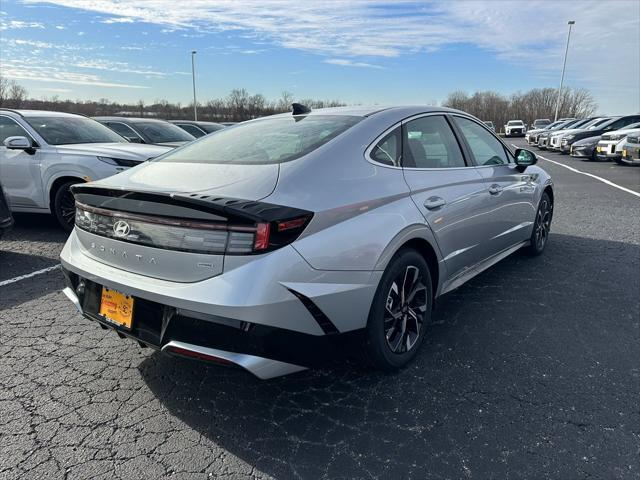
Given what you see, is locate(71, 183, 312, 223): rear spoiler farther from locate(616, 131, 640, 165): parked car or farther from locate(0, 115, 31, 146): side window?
locate(616, 131, 640, 165): parked car

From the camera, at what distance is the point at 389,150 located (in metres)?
3.05

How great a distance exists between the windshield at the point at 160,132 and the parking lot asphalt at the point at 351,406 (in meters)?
6.80

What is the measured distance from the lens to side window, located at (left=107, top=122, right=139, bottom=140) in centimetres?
1033

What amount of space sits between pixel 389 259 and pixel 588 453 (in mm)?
1335

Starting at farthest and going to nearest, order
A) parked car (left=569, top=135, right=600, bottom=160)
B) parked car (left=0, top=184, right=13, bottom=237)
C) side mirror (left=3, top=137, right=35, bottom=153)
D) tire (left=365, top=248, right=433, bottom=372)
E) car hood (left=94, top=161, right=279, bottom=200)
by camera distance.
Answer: parked car (left=569, top=135, right=600, bottom=160) < side mirror (left=3, top=137, right=35, bottom=153) < parked car (left=0, top=184, right=13, bottom=237) < tire (left=365, top=248, right=433, bottom=372) < car hood (left=94, top=161, right=279, bottom=200)

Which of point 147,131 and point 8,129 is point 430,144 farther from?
point 147,131

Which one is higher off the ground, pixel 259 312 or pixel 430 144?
pixel 430 144

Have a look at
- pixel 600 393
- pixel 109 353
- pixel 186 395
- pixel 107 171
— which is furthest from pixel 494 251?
pixel 107 171

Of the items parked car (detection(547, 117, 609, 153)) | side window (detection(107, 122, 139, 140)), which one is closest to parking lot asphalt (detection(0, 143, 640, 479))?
side window (detection(107, 122, 139, 140))

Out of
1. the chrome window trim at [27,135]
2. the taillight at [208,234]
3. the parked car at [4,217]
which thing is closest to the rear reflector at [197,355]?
the taillight at [208,234]

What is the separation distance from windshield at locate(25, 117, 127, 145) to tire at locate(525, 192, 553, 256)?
20.1 ft

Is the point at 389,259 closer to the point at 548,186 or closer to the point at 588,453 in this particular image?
the point at 588,453

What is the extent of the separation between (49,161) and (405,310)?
5.65 meters

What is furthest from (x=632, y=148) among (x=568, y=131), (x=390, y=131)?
(x=390, y=131)
